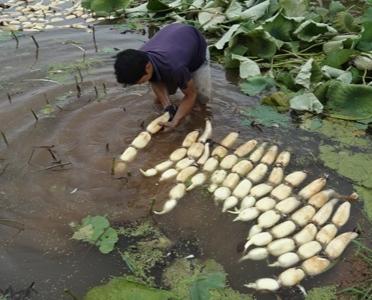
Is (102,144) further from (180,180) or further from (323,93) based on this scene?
(323,93)

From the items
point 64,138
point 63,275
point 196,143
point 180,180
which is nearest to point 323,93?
point 196,143

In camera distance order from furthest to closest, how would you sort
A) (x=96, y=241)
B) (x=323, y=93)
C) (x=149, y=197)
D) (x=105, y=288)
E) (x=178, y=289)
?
1. (x=323, y=93)
2. (x=149, y=197)
3. (x=96, y=241)
4. (x=178, y=289)
5. (x=105, y=288)

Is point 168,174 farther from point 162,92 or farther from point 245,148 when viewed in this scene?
point 162,92

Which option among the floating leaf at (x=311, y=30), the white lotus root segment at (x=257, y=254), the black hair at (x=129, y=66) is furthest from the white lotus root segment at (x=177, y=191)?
the floating leaf at (x=311, y=30)

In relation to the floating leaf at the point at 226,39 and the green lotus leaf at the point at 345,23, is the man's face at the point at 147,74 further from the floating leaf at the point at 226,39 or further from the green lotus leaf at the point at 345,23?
the green lotus leaf at the point at 345,23

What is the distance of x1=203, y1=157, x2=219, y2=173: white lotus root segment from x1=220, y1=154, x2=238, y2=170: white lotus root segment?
45 millimetres

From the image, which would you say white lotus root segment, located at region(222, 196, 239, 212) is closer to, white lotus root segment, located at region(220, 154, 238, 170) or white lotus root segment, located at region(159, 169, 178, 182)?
white lotus root segment, located at region(220, 154, 238, 170)

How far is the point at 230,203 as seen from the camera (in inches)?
130

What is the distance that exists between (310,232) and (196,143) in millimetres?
1222

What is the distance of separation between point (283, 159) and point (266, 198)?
49cm

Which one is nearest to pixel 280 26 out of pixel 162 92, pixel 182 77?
pixel 162 92

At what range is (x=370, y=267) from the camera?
9.28ft

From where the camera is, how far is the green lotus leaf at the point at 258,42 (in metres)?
4.87

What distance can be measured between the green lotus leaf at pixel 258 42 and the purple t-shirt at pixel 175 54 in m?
1.03
